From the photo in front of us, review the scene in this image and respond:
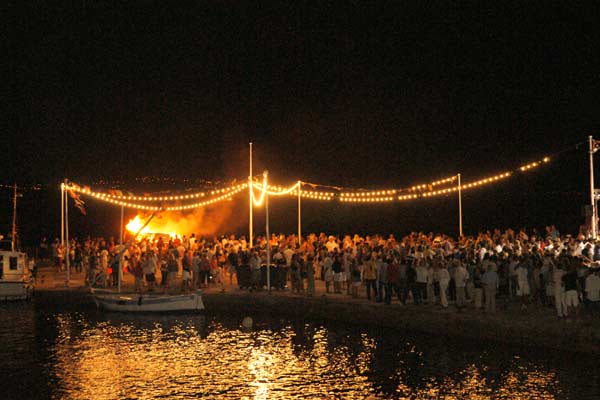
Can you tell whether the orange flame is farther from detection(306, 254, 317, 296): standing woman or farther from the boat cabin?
detection(306, 254, 317, 296): standing woman

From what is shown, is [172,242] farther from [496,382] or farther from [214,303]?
[496,382]

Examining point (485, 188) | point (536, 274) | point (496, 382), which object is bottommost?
point (496, 382)

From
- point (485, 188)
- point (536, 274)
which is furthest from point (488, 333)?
point (485, 188)

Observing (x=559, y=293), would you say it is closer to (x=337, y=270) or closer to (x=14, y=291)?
(x=337, y=270)

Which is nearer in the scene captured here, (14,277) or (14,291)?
(14,291)

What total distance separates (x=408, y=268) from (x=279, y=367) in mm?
6631

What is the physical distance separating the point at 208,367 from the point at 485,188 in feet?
129

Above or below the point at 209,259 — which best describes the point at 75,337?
below

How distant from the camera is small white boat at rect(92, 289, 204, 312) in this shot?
29547mm

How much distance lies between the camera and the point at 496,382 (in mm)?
17641

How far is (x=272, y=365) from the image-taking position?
66.8 feet

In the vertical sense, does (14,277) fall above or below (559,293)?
above

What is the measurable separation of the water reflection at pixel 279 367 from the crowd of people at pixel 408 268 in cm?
241

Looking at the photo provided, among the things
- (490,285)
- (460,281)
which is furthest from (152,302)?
(490,285)
